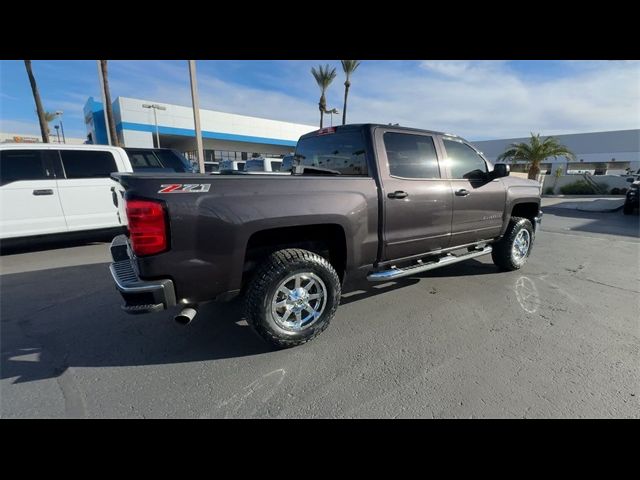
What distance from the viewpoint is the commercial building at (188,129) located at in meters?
27.2

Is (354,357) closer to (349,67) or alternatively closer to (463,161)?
(463,161)

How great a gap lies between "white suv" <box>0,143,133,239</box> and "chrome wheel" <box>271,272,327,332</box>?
13.4 feet

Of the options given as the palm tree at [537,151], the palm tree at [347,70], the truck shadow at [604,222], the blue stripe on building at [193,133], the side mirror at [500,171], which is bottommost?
the truck shadow at [604,222]

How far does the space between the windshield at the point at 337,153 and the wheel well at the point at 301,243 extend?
78cm

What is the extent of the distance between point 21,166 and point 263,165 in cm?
926

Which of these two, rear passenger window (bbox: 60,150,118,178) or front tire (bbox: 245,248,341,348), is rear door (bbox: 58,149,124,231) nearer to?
rear passenger window (bbox: 60,150,118,178)

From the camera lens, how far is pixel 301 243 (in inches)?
118

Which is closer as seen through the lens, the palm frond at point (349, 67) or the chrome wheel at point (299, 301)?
the chrome wheel at point (299, 301)

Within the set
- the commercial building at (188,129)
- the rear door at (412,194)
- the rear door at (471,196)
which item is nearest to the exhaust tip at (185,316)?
the rear door at (412,194)

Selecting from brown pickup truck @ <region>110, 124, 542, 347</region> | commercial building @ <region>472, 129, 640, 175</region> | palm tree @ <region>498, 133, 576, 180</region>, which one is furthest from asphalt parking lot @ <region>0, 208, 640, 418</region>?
commercial building @ <region>472, 129, 640, 175</region>

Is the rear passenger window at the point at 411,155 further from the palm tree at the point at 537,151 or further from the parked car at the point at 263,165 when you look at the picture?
the palm tree at the point at 537,151

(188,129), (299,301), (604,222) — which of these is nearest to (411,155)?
(299,301)
